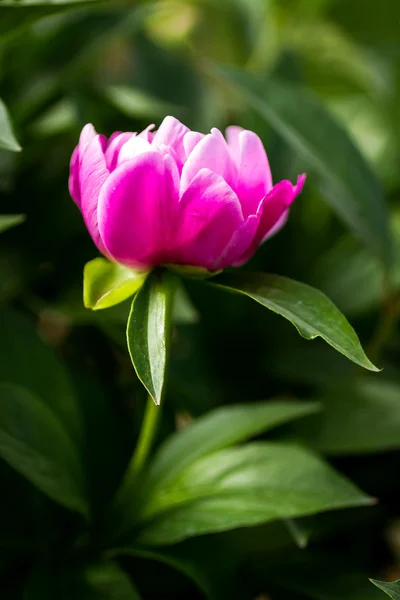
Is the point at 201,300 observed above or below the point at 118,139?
below

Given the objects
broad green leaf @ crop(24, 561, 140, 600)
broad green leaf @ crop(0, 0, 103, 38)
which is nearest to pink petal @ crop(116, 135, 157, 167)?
broad green leaf @ crop(0, 0, 103, 38)

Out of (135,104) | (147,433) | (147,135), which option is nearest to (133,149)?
(147,135)

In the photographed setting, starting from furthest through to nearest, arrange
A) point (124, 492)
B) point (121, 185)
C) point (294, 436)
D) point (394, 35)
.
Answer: point (394, 35), point (294, 436), point (124, 492), point (121, 185)

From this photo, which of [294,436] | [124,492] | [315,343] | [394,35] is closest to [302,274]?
[315,343]

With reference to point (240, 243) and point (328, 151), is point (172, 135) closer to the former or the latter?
point (240, 243)

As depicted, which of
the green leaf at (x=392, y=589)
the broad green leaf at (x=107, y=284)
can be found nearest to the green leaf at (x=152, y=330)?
the broad green leaf at (x=107, y=284)

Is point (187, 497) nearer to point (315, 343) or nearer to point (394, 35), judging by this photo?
point (315, 343)
